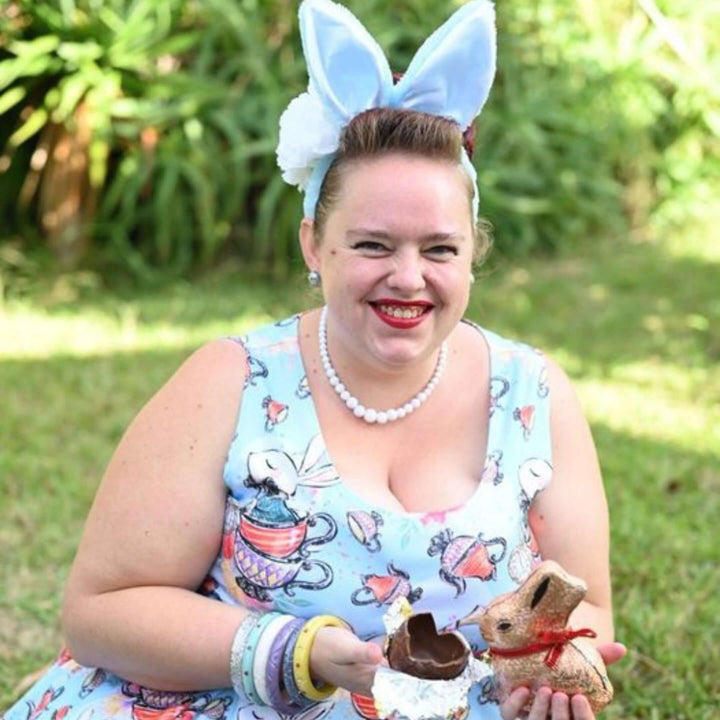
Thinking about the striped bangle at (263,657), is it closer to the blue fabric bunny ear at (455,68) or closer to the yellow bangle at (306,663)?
the yellow bangle at (306,663)

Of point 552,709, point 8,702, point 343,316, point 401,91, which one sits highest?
point 401,91

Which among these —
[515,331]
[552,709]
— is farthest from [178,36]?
[552,709]

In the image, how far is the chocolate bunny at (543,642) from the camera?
197cm

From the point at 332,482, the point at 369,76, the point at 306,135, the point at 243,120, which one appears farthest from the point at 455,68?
the point at 243,120

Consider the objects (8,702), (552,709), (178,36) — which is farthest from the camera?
(178,36)

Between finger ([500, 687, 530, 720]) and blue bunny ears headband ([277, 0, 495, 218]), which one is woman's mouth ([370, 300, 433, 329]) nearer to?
blue bunny ears headband ([277, 0, 495, 218])

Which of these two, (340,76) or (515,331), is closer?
(340,76)

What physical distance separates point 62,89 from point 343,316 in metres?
4.24

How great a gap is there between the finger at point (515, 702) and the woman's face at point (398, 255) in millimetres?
551

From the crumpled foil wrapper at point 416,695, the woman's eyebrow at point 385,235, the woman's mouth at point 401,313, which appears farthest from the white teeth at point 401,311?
the crumpled foil wrapper at point 416,695

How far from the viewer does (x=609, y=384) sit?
5184 mm

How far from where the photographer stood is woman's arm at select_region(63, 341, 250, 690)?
7.00 ft

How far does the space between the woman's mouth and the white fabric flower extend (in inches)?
11.2

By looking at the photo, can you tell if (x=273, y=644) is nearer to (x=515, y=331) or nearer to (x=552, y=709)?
(x=552, y=709)
